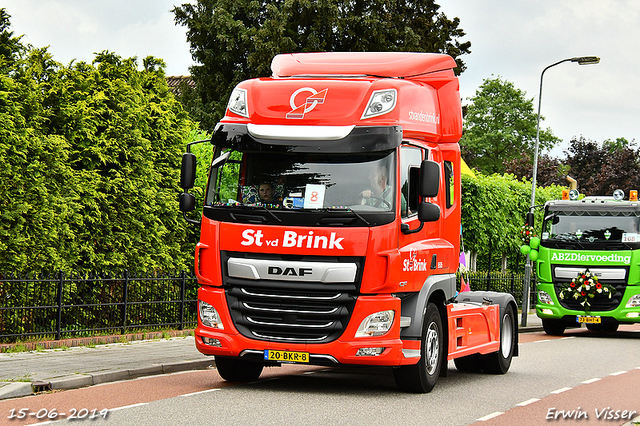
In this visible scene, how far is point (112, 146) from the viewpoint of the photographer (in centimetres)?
1641

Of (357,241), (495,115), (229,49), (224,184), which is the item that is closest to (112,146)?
(224,184)

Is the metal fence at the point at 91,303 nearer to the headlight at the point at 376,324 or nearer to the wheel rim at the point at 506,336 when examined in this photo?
the headlight at the point at 376,324

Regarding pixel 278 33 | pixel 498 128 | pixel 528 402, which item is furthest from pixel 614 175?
pixel 528 402

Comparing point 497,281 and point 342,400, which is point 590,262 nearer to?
point 497,281

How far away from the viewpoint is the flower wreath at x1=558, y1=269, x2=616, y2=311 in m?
22.2

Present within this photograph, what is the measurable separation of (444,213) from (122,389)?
4.55 meters

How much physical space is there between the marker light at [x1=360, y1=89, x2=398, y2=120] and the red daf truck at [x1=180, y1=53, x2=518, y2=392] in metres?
0.01

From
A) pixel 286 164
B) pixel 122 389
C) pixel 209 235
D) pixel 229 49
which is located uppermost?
pixel 229 49

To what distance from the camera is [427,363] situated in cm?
1085

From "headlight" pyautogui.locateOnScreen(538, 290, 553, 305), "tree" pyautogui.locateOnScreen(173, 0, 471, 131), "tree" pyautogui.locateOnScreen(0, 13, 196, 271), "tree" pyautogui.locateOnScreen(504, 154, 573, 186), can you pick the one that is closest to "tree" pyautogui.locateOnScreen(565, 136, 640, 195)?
"tree" pyautogui.locateOnScreen(504, 154, 573, 186)

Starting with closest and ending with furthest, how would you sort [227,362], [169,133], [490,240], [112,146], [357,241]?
[357,241], [227,362], [112,146], [169,133], [490,240]

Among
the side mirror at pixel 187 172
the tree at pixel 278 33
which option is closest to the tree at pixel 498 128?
the tree at pixel 278 33

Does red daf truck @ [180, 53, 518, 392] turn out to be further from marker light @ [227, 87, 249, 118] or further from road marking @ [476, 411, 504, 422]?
road marking @ [476, 411, 504, 422]

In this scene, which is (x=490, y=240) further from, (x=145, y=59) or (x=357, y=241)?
(x=357, y=241)
